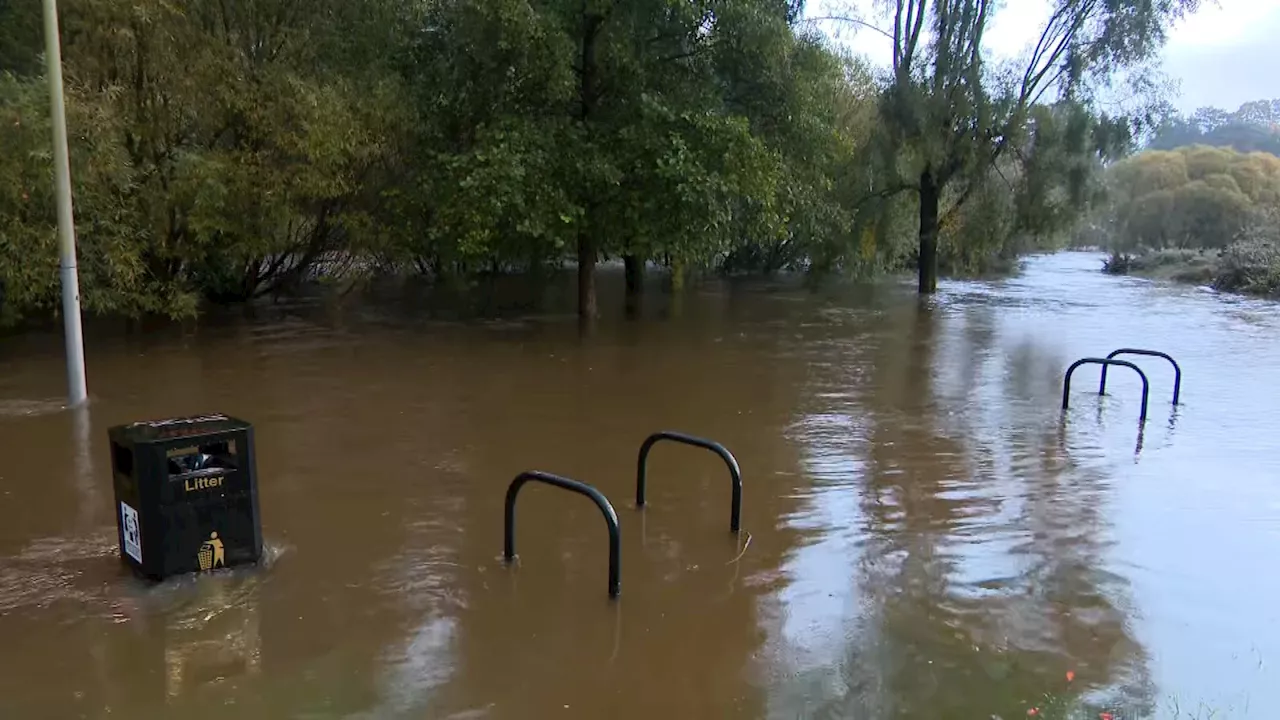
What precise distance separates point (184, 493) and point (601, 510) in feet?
7.22

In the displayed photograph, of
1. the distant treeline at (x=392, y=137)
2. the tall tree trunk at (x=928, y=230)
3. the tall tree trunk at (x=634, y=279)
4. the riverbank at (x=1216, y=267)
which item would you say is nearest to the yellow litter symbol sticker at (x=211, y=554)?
the distant treeline at (x=392, y=137)

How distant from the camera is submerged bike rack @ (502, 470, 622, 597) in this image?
4895mm

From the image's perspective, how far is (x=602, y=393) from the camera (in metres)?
11.1

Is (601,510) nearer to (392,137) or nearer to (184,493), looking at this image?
(184,493)

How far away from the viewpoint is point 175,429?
16.6ft

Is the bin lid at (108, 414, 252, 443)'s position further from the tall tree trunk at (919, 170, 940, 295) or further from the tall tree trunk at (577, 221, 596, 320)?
the tall tree trunk at (919, 170, 940, 295)

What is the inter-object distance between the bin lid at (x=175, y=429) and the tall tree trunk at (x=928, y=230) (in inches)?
885

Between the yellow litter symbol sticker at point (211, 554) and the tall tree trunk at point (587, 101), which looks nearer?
A: the yellow litter symbol sticker at point (211, 554)

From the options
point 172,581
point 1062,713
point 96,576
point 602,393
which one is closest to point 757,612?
point 1062,713

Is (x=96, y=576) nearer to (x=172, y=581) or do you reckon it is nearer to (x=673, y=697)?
(x=172, y=581)

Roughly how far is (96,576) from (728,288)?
918 inches

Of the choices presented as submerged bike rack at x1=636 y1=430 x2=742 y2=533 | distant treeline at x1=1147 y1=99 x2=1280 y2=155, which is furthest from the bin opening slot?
distant treeline at x1=1147 y1=99 x2=1280 y2=155

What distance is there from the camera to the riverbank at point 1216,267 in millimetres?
27766

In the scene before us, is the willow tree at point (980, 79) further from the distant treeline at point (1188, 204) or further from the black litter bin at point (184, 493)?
the black litter bin at point (184, 493)
